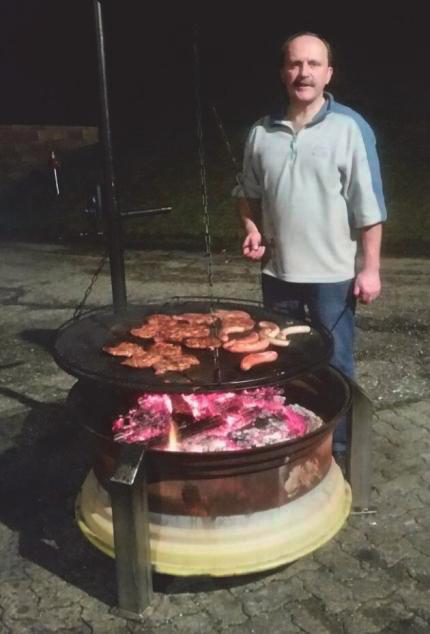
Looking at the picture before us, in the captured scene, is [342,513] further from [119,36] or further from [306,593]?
[119,36]

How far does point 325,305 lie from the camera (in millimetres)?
4258

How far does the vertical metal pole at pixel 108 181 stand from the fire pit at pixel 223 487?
2.76 ft

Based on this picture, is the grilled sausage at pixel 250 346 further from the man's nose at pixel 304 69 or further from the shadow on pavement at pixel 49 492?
the man's nose at pixel 304 69

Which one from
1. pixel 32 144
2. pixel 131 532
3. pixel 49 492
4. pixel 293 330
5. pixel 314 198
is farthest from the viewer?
pixel 32 144

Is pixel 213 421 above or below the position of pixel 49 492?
above

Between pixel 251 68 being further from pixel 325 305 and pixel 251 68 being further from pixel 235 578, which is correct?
pixel 235 578

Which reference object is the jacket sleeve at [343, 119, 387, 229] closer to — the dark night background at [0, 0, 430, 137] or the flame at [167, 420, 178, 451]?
the flame at [167, 420, 178, 451]

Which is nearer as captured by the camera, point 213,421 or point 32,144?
point 213,421

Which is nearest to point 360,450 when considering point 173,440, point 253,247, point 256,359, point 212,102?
point 256,359

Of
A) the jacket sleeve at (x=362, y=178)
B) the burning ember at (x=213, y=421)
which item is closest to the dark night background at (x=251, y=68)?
the jacket sleeve at (x=362, y=178)

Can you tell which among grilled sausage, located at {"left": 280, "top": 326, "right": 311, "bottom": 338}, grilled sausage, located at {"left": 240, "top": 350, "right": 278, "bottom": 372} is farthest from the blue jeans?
grilled sausage, located at {"left": 240, "top": 350, "right": 278, "bottom": 372}

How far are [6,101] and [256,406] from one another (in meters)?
8.99

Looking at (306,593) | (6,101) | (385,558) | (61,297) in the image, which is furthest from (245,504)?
(6,101)

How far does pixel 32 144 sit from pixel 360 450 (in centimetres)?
1236
